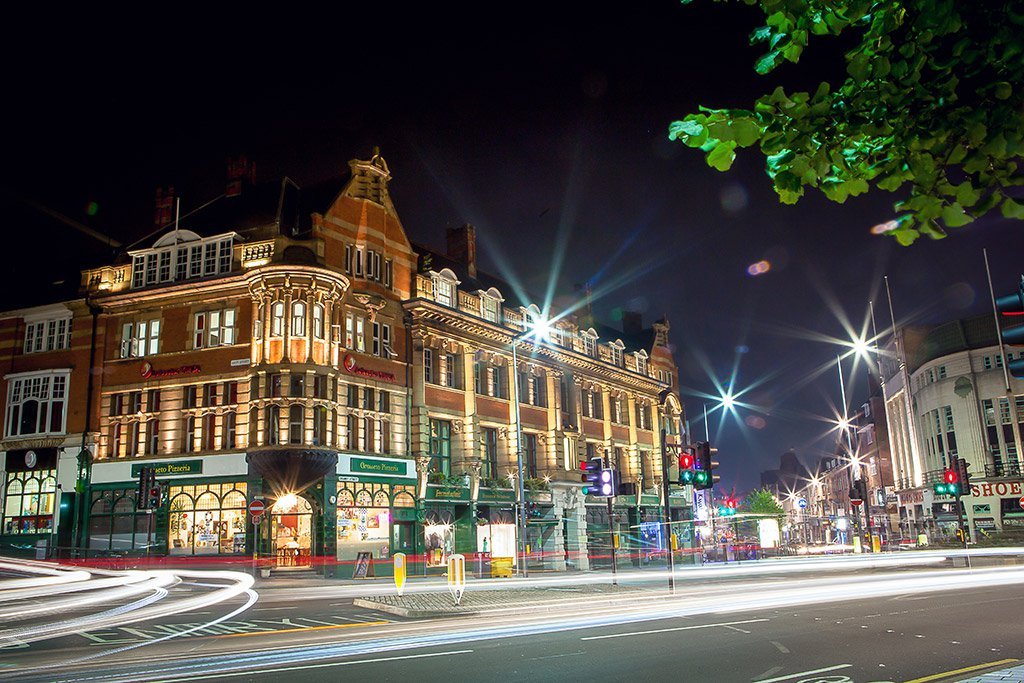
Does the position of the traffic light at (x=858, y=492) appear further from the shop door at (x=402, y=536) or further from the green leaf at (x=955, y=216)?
the green leaf at (x=955, y=216)

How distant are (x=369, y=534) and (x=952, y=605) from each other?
25.9 meters

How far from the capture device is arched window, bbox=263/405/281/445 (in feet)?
116

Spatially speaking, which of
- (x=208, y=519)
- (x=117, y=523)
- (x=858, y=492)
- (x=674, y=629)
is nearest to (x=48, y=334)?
(x=117, y=523)

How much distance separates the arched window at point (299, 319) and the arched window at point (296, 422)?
129 inches

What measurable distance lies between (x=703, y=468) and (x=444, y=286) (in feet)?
84.0

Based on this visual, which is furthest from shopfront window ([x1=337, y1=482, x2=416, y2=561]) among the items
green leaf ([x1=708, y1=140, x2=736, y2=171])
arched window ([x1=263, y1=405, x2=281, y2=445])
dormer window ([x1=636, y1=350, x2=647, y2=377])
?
green leaf ([x1=708, y1=140, x2=736, y2=171])

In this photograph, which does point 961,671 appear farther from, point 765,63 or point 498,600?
point 498,600

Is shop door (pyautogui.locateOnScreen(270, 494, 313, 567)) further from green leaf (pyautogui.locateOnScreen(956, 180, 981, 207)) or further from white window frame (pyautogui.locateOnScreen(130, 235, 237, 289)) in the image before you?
green leaf (pyautogui.locateOnScreen(956, 180, 981, 207))

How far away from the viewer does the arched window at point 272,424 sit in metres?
35.4

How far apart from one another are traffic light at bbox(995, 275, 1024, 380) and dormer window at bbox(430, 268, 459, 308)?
3757 centimetres

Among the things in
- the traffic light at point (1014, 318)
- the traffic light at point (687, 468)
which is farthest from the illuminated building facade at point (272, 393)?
the traffic light at point (1014, 318)

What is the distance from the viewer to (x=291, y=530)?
3728 cm

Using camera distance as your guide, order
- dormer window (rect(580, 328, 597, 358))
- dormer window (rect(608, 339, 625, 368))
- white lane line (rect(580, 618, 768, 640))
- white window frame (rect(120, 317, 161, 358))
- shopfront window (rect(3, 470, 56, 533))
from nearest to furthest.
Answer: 1. white lane line (rect(580, 618, 768, 640))
2. shopfront window (rect(3, 470, 56, 533))
3. white window frame (rect(120, 317, 161, 358))
4. dormer window (rect(580, 328, 597, 358))
5. dormer window (rect(608, 339, 625, 368))

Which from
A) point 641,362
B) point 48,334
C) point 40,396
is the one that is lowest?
point 40,396
